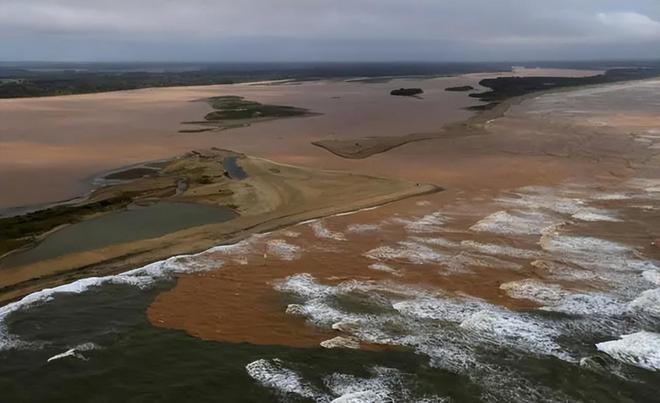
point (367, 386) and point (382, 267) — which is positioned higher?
point (382, 267)

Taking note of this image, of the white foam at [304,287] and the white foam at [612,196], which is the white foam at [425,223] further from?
the white foam at [612,196]

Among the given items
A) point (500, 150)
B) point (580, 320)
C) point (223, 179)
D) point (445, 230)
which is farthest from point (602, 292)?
point (500, 150)

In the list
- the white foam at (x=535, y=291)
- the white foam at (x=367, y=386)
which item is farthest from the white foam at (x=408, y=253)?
the white foam at (x=367, y=386)

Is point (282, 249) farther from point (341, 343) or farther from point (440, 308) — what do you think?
point (341, 343)

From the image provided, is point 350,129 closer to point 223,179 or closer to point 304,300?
point 223,179

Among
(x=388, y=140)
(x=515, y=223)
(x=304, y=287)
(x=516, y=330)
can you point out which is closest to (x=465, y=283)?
(x=516, y=330)

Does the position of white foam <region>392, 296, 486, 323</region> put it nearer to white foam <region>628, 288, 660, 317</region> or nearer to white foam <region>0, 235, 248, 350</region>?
white foam <region>628, 288, 660, 317</region>
